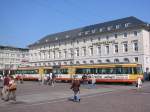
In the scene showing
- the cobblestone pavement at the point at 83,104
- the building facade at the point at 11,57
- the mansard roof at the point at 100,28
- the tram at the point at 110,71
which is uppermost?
the mansard roof at the point at 100,28

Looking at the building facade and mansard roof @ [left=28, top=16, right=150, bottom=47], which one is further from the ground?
mansard roof @ [left=28, top=16, right=150, bottom=47]

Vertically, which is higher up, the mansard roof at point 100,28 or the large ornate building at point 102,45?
the mansard roof at point 100,28

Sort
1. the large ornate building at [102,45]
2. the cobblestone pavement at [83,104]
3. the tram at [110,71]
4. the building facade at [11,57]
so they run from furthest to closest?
the building facade at [11,57]
the large ornate building at [102,45]
the tram at [110,71]
the cobblestone pavement at [83,104]

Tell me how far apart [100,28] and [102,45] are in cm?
608

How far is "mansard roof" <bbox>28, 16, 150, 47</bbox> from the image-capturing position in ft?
228

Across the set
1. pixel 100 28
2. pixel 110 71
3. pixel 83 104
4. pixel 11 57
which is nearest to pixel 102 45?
pixel 100 28

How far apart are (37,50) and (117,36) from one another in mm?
40488

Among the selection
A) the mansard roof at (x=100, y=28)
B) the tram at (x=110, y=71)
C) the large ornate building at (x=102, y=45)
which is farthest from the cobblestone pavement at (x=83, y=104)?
the mansard roof at (x=100, y=28)

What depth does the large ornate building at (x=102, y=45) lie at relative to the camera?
66938 millimetres

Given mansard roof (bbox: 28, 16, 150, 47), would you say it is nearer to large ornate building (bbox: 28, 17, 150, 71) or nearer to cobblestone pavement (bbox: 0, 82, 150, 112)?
large ornate building (bbox: 28, 17, 150, 71)

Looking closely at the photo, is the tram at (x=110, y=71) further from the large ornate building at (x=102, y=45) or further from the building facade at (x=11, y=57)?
the building facade at (x=11, y=57)

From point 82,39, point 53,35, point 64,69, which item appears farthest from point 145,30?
point 53,35

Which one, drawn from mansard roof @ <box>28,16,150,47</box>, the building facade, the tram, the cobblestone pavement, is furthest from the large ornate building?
the cobblestone pavement

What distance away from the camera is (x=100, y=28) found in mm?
79438
